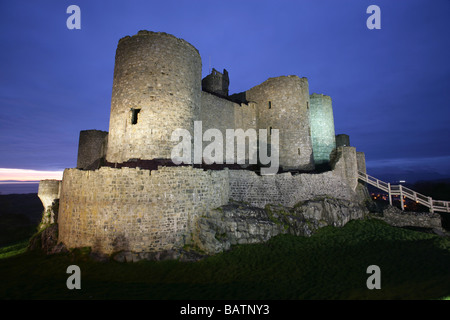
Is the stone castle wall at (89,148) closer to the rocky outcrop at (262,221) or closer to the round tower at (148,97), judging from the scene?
the round tower at (148,97)

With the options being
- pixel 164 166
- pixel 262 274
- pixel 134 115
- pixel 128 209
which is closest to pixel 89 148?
pixel 134 115

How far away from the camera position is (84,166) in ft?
67.7

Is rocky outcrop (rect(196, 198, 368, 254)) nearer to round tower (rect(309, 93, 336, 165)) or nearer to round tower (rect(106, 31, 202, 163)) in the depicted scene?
round tower (rect(106, 31, 202, 163))

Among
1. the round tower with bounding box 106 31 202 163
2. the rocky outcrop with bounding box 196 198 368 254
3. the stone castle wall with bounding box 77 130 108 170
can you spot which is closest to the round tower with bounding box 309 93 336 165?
the rocky outcrop with bounding box 196 198 368 254

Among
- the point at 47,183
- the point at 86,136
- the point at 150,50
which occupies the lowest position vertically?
the point at 47,183

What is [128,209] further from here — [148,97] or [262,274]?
[148,97]

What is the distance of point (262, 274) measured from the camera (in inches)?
340

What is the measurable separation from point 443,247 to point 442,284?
5.01 meters

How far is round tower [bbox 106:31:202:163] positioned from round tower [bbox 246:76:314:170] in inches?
394

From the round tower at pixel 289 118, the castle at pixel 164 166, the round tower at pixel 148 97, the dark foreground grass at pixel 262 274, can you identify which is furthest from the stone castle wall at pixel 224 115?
the dark foreground grass at pixel 262 274

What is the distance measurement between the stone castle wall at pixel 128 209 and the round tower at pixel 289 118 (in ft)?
41.0

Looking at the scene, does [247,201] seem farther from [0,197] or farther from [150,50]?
[0,197]

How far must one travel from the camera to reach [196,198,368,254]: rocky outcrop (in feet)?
34.3
